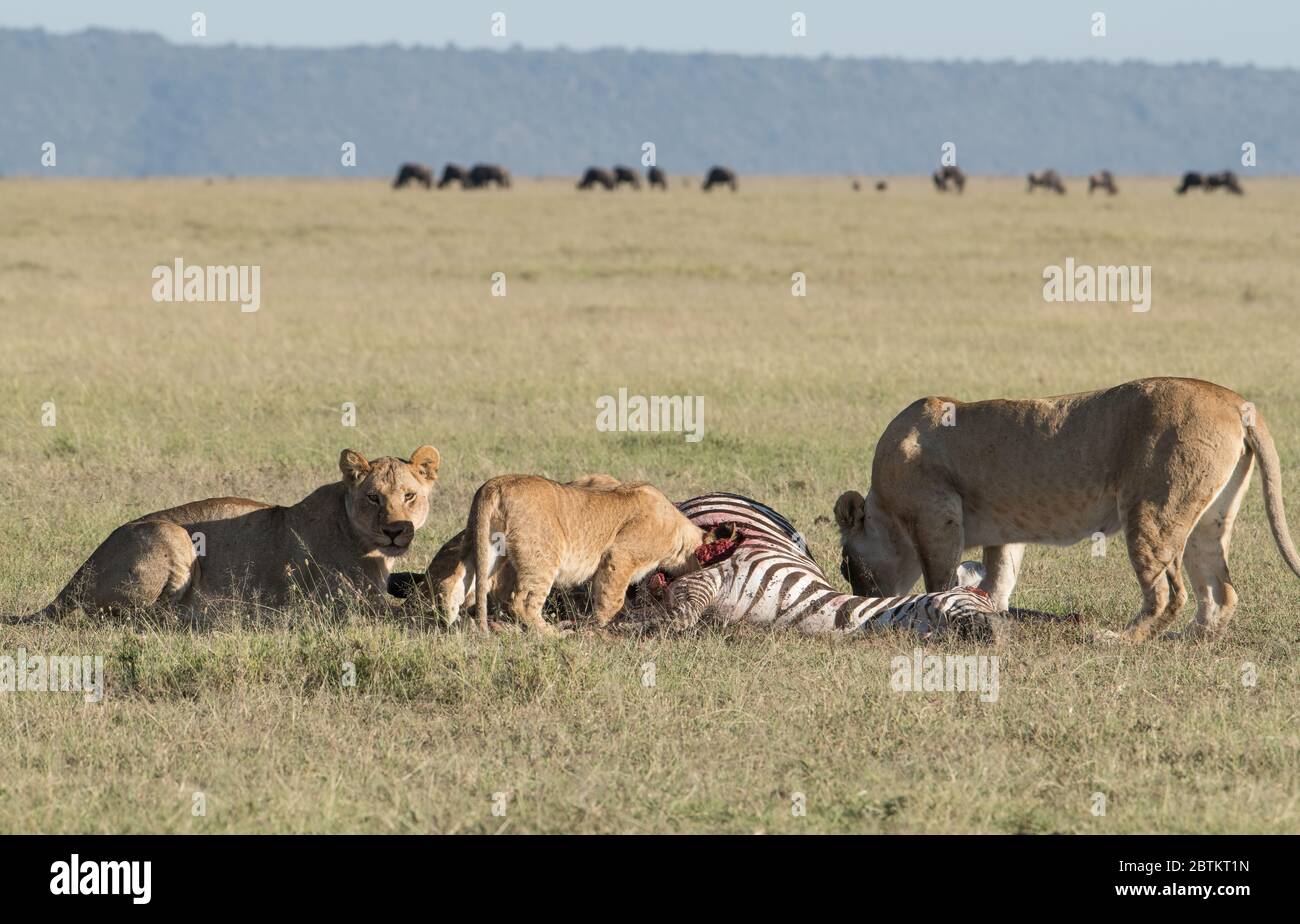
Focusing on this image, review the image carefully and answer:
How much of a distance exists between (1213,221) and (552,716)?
1386 inches

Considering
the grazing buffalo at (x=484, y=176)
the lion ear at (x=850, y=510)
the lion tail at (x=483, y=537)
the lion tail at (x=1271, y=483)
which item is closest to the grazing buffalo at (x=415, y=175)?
the grazing buffalo at (x=484, y=176)

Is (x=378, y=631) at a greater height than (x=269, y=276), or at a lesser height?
lesser

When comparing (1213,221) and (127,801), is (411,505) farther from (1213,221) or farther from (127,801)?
(1213,221)

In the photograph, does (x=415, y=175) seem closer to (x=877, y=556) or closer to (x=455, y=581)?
(x=877, y=556)

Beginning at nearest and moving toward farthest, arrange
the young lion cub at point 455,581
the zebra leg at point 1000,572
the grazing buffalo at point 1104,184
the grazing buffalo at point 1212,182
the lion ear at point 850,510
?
the young lion cub at point 455,581 < the lion ear at point 850,510 < the zebra leg at point 1000,572 < the grazing buffalo at point 1212,182 < the grazing buffalo at point 1104,184

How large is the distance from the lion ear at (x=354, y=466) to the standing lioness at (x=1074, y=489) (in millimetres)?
2191

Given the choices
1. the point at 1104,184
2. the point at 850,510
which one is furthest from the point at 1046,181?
the point at 850,510

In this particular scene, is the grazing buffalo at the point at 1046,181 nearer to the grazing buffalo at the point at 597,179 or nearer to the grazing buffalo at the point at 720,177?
the grazing buffalo at the point at 720,177

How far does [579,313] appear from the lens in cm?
2103

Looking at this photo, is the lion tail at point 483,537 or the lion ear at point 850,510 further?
the lion ear at point 850,510

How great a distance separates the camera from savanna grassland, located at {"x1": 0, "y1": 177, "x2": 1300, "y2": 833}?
215 inches

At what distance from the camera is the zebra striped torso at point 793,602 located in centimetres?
734

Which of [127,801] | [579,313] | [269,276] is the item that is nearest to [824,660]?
[127,801]
